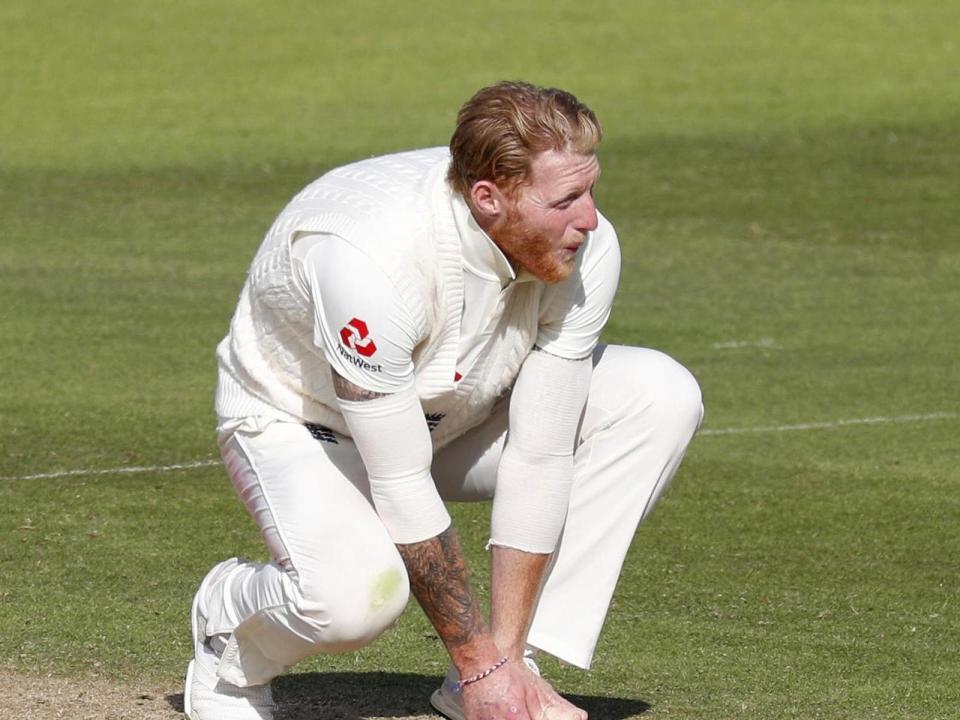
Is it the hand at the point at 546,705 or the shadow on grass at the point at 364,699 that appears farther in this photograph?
the shadow on grass at the point at 364,699

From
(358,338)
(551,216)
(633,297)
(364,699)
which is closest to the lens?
(358,338)

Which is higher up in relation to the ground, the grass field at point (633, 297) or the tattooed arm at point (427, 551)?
Answer: the tattooed arm at point (427, 551)

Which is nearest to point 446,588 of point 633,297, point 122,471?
point 122,471

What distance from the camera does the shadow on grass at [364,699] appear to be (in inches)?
204

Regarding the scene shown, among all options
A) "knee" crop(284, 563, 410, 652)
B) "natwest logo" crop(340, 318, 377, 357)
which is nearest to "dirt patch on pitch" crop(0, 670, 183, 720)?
"knee" crop(284, 563, 410, 652)

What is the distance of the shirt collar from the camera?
4.62m

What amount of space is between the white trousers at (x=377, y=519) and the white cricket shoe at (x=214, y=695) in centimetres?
6

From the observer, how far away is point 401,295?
14.8 feet

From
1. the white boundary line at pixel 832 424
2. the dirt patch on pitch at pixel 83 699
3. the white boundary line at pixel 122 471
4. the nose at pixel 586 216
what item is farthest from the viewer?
the white boundary line at pixel 832 424

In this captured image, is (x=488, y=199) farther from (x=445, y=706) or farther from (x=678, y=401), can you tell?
(x=445, y=706)

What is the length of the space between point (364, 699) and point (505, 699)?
2.50 feet

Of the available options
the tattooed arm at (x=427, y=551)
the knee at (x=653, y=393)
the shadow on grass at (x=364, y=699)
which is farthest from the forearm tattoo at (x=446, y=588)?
the knee at (x=653, y=393)

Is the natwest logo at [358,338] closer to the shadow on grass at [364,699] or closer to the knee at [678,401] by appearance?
the knee at [678,401]

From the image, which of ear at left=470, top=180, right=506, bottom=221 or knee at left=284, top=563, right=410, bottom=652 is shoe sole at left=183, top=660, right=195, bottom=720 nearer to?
knee at left=284, top=563, right=410, bottom=652
